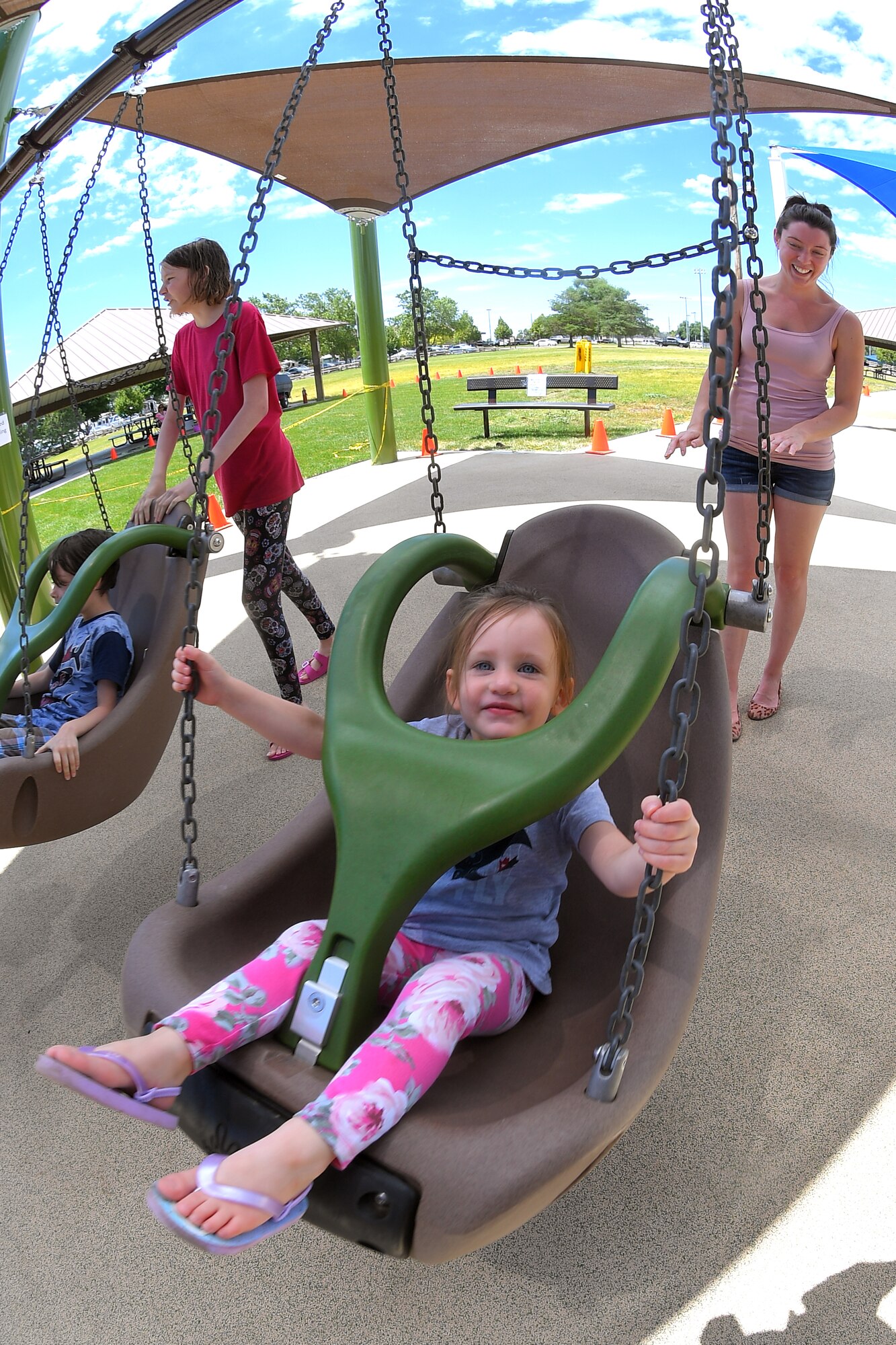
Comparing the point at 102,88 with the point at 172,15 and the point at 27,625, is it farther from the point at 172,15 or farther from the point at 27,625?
the point at 27,625

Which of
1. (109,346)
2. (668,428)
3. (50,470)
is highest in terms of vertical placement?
(109,346)

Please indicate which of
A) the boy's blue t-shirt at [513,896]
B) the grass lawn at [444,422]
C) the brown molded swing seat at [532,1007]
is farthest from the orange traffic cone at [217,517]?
the boy's blue t-shirt at [513,896]

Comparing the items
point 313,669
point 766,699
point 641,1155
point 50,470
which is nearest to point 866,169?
point 766,699

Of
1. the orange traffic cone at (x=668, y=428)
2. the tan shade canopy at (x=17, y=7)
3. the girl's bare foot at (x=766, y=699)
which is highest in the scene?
the tan shade canopy at (x=17, y=7)

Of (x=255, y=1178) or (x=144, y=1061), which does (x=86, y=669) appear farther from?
(x=255, y=1178)

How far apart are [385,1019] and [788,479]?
2.04 m

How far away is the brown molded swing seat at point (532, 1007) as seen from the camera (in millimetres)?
1046

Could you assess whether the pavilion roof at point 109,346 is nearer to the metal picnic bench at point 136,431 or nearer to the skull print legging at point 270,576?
the metal picnic bench at point 136,431

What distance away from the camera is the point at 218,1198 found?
0.96 m

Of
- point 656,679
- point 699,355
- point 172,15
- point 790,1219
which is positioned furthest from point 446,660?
point 699,355

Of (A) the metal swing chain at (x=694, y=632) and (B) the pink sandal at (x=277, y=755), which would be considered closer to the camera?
(A) the metal swing chain at (x=694, y=632)

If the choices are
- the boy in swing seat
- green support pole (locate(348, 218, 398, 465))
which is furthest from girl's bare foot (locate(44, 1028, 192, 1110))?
green support pole (locate(348, 218, 398, 465))

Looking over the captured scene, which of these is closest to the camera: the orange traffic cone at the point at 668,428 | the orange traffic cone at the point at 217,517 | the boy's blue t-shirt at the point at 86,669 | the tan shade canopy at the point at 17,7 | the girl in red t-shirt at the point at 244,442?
the boy's blue t-shirt at the point at 86,669

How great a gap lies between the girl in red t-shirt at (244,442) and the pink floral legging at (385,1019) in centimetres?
166
